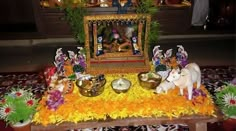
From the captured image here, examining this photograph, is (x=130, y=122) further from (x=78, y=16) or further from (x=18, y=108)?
(x=78, y=16)

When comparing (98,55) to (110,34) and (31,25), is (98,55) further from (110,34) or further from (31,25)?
(31,25)

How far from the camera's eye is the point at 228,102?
207cm

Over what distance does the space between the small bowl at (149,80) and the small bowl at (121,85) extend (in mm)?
110


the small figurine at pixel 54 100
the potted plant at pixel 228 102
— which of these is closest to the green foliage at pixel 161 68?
the potted plant at pixel 228 102

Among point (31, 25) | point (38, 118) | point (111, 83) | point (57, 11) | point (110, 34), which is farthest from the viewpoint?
point (31, 25)

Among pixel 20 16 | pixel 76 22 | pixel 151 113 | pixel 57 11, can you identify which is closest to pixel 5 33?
pixel 20 16

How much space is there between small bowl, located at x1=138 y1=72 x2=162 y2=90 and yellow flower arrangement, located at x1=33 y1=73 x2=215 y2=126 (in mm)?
58

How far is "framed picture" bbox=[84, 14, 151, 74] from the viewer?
2.31 m

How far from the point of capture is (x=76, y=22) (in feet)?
8.15

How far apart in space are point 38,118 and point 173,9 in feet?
10.1

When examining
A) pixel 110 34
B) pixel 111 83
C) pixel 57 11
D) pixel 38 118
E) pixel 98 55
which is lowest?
pixel 38 118

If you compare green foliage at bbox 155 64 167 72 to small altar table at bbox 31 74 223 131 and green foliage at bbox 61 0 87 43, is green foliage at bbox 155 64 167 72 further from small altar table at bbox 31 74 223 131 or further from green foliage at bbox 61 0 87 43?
green foliage at bbox 61 0 87 43

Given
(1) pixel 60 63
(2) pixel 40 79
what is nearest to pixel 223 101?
(1) pixel 60 63

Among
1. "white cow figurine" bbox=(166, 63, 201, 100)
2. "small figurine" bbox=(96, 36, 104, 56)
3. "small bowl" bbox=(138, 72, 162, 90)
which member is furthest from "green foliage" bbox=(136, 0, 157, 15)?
"white cow figurine" bbox=(166, 63, 201, 100)
